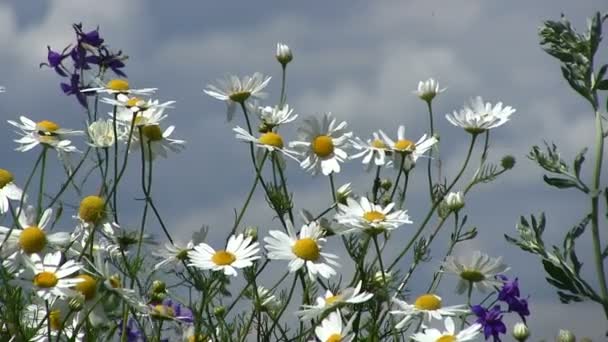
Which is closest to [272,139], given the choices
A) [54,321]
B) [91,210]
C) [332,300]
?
[91,210]

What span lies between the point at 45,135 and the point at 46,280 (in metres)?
0.64

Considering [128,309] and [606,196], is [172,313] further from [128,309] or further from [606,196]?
[606,196]

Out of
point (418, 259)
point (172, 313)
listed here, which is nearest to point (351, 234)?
point (418, 259)

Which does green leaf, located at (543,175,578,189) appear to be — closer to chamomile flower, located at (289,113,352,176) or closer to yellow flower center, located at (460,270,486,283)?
yellow flower center, located at (460,270,486,283)

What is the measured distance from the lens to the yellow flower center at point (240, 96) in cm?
335

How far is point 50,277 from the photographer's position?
261cm

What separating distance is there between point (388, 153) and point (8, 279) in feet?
3.63

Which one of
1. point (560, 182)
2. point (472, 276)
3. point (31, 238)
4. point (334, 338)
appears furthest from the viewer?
point (560, 182)

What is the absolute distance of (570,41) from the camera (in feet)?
10.9

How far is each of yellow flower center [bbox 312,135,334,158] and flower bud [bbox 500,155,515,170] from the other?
0.57 meters

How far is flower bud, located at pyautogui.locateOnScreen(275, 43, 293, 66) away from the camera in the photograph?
347 cm

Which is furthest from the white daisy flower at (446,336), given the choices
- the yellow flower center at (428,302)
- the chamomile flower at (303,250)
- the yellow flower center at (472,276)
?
the yellow flower center at (472,276)

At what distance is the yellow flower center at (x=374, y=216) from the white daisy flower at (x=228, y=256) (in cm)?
28

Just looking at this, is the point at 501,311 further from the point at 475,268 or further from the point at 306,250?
the point at 306,250
